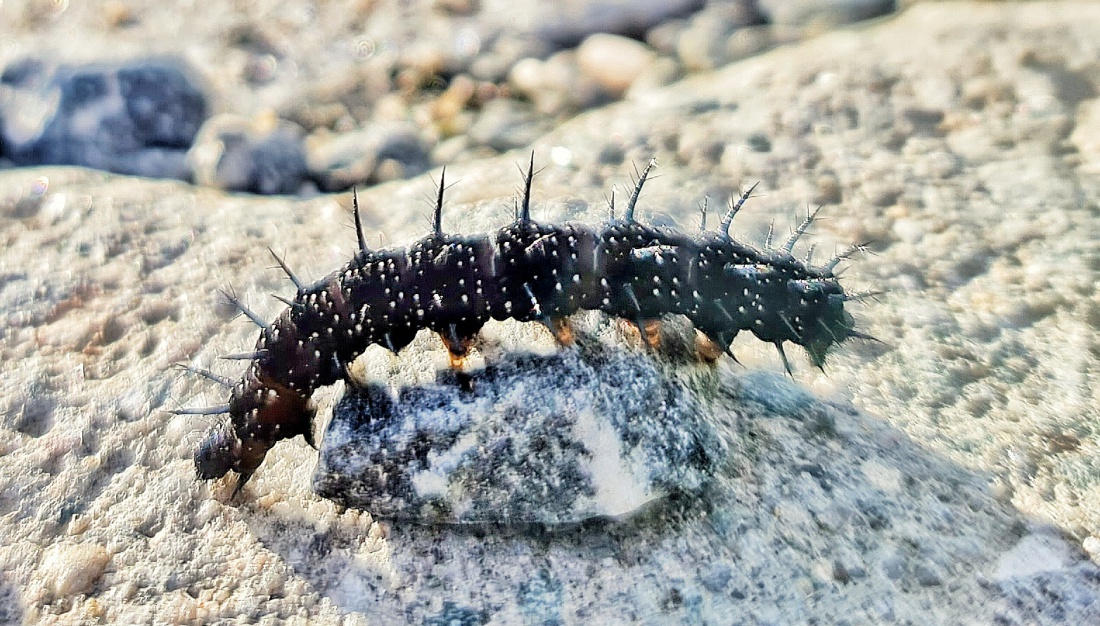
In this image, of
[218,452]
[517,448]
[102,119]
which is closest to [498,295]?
[517,448]

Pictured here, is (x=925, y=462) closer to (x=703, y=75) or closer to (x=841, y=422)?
(x=841, y=422)

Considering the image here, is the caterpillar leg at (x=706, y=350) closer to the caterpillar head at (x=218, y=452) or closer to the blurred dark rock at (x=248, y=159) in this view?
the caterpillar head at (x=218, y=452)

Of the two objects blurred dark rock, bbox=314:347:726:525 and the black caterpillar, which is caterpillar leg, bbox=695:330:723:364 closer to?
the black caterpillar

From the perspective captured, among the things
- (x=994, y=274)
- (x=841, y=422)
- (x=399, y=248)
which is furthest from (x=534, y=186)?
(x=994, y=274)

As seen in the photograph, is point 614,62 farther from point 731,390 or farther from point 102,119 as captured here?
point 102,119

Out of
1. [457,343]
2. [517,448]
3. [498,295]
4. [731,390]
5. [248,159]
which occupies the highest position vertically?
[498,295]

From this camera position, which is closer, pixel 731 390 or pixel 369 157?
pixel 731 390
